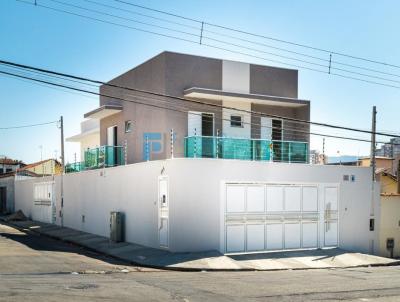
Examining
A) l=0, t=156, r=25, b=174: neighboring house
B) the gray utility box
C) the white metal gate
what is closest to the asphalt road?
the gray utility box

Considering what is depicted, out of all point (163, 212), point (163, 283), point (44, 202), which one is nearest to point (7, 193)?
point (44, 202)

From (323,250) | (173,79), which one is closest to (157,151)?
(173,79)

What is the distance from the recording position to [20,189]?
148 feet

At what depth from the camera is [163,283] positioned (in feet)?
42.9

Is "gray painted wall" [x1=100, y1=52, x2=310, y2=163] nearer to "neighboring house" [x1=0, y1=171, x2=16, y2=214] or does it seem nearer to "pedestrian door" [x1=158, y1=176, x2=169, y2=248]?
"pedestrian door" [x1=158, y1=176, x2=169, y2=248]

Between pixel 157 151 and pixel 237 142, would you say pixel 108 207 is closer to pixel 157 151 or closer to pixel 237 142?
pixel 157 151

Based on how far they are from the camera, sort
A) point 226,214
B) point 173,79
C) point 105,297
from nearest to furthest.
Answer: point 105,297, point 226,214, point 173,79

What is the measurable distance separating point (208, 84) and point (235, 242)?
811 centimetres

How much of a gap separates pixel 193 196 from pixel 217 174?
1.26m

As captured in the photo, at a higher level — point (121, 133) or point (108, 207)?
point (121, 133)

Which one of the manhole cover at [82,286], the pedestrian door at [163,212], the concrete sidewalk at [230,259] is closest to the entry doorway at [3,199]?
the concrete sidewalk at [230,259]

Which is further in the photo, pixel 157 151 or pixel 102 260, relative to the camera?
pixel 157 151

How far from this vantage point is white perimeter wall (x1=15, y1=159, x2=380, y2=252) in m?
19.2

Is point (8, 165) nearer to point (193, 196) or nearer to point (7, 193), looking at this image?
point (7, 193)
